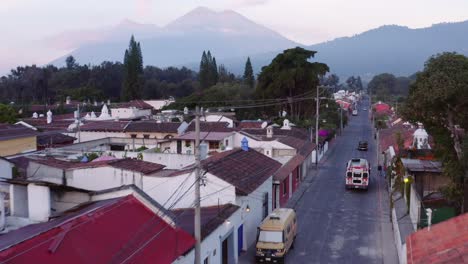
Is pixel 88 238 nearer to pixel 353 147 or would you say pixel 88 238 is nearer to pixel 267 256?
pixel 267 256

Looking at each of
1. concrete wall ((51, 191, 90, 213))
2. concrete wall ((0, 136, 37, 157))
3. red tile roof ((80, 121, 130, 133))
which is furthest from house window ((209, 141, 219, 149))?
concrete wall ((51, 191, 90, 213))

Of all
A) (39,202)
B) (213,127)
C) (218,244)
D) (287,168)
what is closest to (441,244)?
(218,244)

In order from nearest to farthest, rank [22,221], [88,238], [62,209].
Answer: [88,238]
[22,221]
[62,209]

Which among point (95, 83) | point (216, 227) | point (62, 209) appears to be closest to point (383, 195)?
point (216, 227)

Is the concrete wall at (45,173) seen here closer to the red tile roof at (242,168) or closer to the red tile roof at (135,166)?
the red tile roof at (135,166)

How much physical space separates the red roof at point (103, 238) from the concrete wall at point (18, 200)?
5.91ft

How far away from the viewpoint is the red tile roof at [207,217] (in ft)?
55.7

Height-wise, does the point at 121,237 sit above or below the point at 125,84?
below

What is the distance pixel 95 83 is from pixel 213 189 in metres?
99.0

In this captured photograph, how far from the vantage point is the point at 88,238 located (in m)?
12.6

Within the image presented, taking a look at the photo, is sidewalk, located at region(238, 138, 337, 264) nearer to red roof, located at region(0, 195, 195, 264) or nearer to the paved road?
the paved road

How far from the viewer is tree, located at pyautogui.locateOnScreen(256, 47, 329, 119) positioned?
211 ft

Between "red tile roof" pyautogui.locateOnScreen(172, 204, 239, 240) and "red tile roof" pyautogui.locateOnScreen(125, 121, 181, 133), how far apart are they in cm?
2355

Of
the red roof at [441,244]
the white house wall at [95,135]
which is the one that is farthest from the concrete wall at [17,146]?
the red roof at [441,244]
